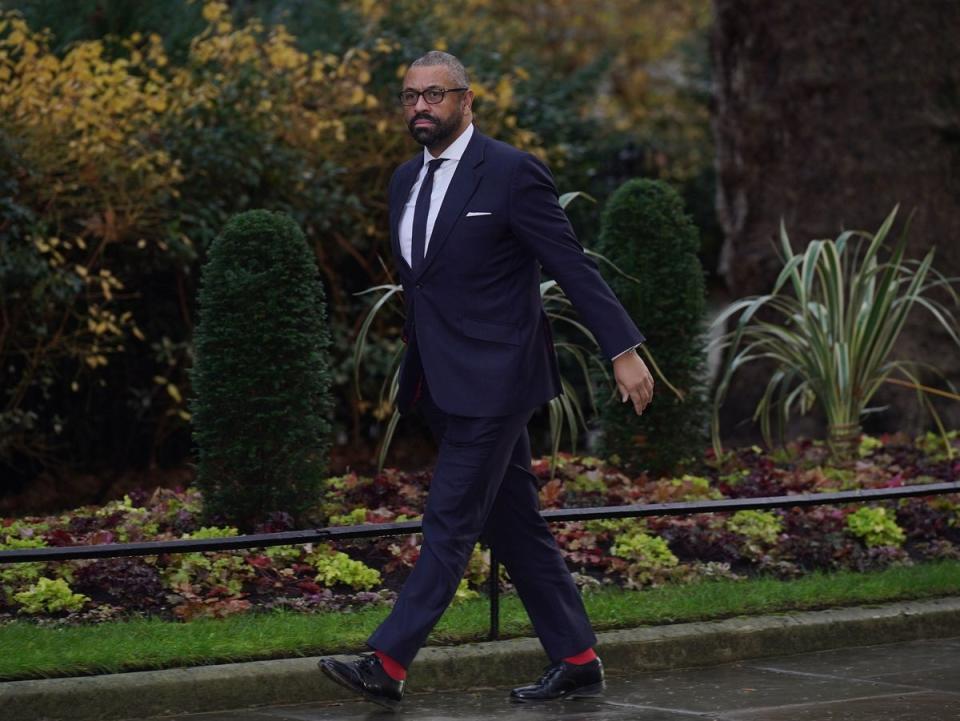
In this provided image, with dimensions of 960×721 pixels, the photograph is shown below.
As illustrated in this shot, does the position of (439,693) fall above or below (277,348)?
below

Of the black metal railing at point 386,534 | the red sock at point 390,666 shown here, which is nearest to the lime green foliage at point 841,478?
the black metal railing at point 386,534

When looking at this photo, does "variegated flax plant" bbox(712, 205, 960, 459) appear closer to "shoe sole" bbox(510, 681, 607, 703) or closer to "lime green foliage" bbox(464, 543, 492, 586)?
"lime green foliage" bbox(464, 543, 492, 586)

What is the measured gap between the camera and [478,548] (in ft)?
23.7

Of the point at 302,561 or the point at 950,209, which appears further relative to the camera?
the point at 950,209

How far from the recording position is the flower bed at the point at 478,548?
22.4 feet

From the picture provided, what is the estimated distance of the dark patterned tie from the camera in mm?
5754

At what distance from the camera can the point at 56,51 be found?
1250cm

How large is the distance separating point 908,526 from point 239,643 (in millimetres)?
3652

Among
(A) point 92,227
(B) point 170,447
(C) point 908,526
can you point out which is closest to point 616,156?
(B) point 170,447

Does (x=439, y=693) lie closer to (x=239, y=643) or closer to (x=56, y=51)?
(x=239, y=643)

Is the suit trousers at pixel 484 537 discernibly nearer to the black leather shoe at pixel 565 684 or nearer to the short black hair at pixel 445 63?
the black leather shoe at pixel 565 684

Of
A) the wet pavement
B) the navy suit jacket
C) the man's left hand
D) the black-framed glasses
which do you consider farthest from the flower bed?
the black-framed glasses

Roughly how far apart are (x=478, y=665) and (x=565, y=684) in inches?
16.9

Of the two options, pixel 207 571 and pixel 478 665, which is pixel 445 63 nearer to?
pixel 478 665
